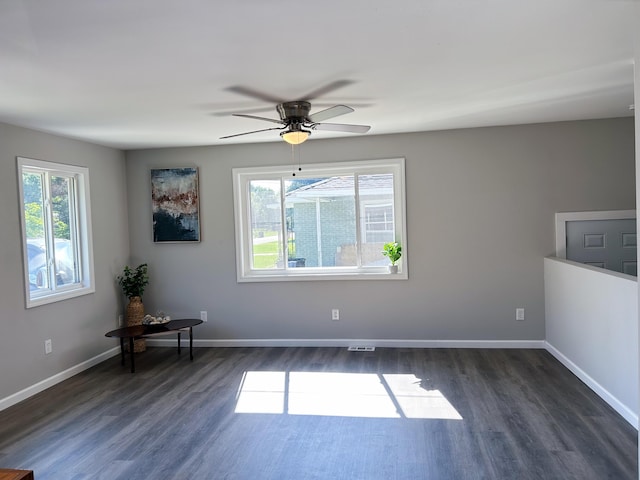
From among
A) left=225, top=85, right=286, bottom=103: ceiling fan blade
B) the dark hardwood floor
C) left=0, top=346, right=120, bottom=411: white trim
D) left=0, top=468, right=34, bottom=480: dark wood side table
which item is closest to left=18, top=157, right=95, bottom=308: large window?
left=0, top=346, right=120, bottom=411: white trim

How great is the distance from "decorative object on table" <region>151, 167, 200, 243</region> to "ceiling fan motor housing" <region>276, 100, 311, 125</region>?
2260 mm

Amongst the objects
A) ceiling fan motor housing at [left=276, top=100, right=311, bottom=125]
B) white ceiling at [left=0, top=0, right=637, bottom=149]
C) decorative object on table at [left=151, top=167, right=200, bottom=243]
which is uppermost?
white ceiling at [left=0, top=0, right=637, bottom=149]

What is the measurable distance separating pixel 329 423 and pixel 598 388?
2155mm

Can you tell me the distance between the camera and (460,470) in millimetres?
2588

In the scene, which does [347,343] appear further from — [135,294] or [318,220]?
[135,294]

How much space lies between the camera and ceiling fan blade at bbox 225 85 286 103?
3074 mm

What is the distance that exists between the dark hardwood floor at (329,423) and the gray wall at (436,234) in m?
0.55

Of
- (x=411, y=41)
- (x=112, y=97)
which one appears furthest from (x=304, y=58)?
(x=112, y=97)

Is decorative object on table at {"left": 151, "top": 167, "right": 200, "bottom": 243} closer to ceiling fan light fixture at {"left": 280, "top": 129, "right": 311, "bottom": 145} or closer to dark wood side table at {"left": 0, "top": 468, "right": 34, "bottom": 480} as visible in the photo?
ceiling fan light fixture at {"left": 280, "top": 129, "right": 311, "bottom": 145}

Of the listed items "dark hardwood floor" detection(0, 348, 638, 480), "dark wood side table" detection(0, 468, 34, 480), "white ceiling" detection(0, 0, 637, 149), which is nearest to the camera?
"dark wood side table" detection(0, 468, 34, 480)

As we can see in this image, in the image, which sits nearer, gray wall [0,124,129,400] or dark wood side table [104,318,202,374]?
gray wall [0,124,129,400]

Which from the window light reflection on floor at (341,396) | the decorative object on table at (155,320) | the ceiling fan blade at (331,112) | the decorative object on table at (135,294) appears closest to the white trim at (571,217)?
the window light reflection on floor at (341,396)

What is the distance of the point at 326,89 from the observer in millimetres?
3139

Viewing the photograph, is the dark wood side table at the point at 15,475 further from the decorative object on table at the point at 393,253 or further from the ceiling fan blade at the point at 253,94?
the decorative object on table at the point at 393,253
